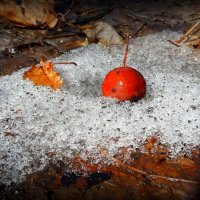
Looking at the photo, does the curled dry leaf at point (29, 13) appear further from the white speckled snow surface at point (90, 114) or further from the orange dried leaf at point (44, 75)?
the orange dried leaf at point (44, 75)

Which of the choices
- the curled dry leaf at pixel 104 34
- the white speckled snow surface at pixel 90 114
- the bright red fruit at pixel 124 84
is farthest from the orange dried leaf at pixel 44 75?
the curled dry leaf at pixel 104 34

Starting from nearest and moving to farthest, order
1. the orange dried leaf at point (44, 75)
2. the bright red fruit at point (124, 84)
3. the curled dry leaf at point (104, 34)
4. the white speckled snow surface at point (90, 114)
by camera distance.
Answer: the white speckled snow surface at point (90, 114), the bright red fruit at point (124, 84), the orange dried leaf at point (44, 75), the curled dry leaf at point (104, 34)

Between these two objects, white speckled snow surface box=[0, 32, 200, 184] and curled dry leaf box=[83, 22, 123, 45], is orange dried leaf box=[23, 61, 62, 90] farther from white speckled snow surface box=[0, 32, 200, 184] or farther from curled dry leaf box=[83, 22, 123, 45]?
curled dry leaf box=[83, 22, 123, 45]

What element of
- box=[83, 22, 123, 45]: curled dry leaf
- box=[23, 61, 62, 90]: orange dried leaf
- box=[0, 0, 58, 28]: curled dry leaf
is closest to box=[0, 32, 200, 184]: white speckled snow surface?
box=[23, 61, 62, 90]: orange dried leaf

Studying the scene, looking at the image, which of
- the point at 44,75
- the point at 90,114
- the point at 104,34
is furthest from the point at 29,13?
the point at 90,114

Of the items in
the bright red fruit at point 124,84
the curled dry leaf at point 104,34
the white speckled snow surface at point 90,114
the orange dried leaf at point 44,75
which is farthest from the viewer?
the curled dry leaf at point 104,34

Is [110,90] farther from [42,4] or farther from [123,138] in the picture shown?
[42,4]

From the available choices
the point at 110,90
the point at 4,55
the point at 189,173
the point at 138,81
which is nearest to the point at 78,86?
the point at 110,90
